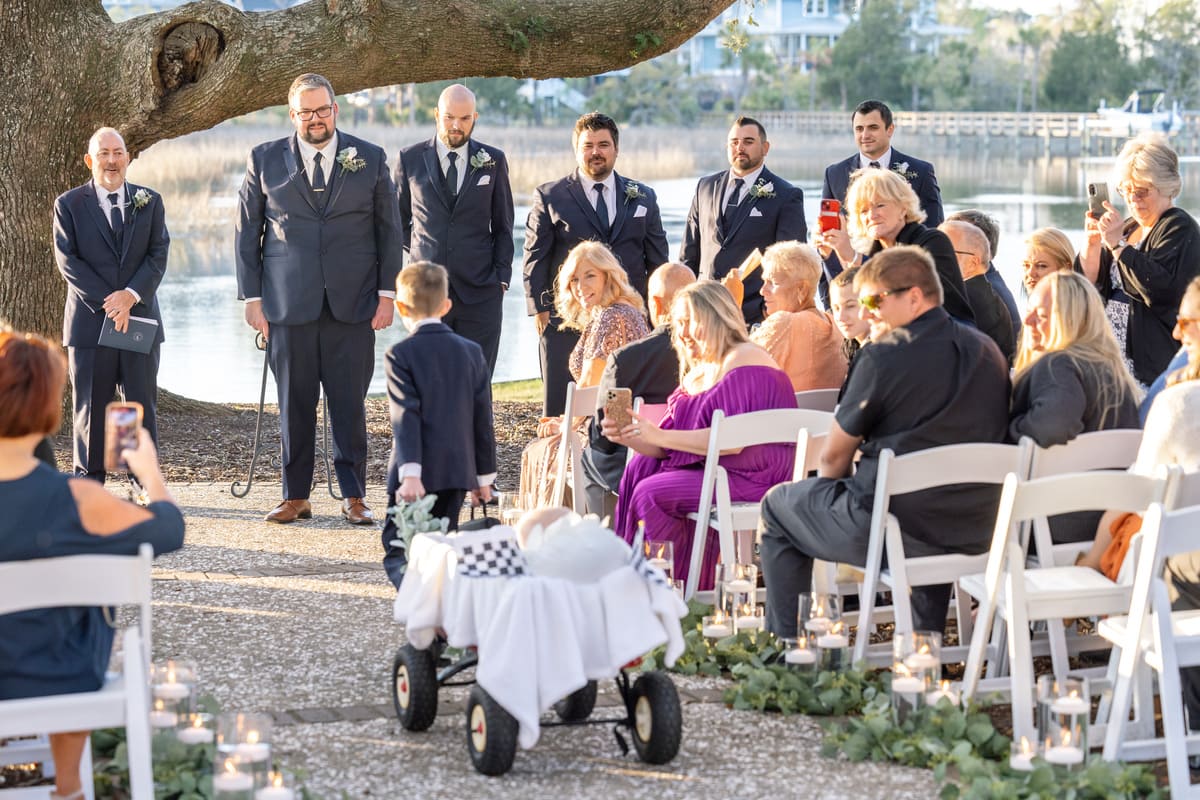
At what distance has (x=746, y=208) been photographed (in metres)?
8.40

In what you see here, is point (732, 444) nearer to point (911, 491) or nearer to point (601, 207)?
point (911, 491)

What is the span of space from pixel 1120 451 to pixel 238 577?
11.4 ft

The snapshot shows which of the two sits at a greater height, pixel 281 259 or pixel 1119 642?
pixel 281 259

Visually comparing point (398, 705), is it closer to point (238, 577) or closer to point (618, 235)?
point (238, 577)

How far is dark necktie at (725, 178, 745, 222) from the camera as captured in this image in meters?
8.42

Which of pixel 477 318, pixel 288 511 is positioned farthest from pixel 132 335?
pixel 477 318

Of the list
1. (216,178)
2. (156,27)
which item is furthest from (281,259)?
(216,178)

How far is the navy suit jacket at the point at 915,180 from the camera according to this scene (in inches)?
329

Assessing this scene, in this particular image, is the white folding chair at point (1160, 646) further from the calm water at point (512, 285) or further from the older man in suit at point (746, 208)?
the calm water at point (512, 285)

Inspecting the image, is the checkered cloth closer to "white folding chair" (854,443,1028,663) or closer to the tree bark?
"white folding chair" (854,443,1028,663)

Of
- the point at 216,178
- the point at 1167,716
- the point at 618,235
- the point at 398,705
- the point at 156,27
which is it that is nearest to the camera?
the point at 1167,716

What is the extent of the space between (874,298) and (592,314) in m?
2.07

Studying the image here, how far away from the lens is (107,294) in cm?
771

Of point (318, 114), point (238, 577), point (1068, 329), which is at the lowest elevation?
point (238, 577)
